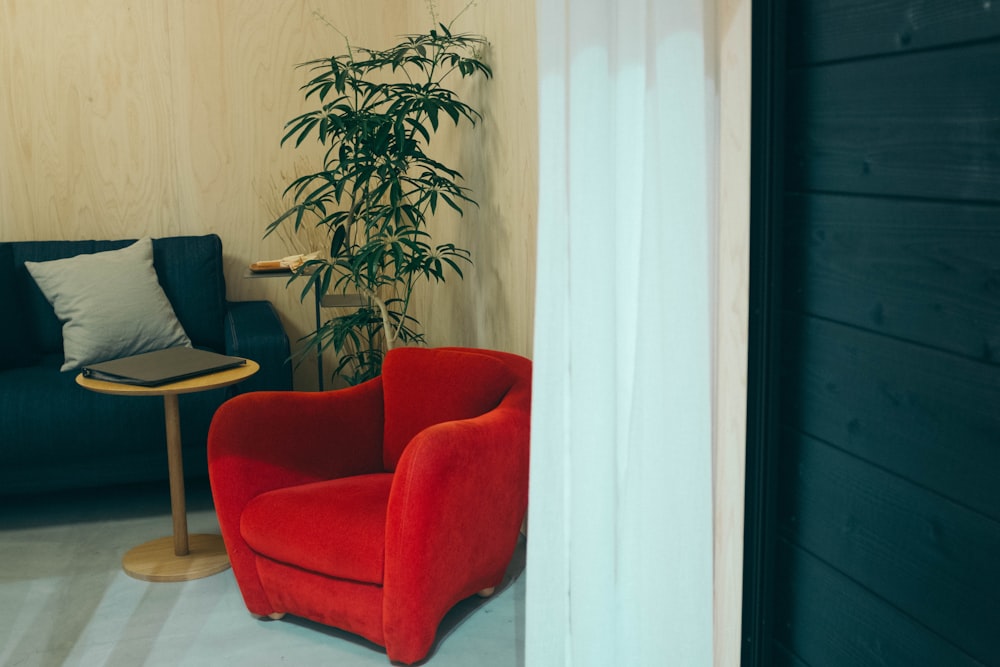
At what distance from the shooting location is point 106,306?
344cm

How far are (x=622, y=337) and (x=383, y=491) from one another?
3.84ft

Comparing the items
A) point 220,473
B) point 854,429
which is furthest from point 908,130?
point 220,473

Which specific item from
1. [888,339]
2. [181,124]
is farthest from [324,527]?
[181,124]

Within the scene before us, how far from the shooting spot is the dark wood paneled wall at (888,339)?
1.12m

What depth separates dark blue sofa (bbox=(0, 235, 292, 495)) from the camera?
311cm

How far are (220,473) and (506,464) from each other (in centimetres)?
77

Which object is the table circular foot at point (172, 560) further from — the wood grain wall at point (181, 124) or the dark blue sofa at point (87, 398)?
the wood grain wall at point (181, 124)

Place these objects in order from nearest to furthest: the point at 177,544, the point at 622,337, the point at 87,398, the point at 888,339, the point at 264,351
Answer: the point at 888,339
the point at 622,337
the point at 177,544
the point at 87,398
the point at 264,351

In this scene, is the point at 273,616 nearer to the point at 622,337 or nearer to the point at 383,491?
the point at 383,491

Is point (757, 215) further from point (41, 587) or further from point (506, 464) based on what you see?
point (41, 587)

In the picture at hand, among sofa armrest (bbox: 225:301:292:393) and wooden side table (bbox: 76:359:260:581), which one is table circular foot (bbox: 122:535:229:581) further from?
sofa armrest (bbox: 225:301:292:393)

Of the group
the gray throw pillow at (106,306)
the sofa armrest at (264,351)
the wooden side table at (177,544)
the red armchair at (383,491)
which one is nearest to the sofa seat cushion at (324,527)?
the red armchair at (383,491)

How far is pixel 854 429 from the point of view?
4.45 feet

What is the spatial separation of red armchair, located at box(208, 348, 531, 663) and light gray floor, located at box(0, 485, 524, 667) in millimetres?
79
